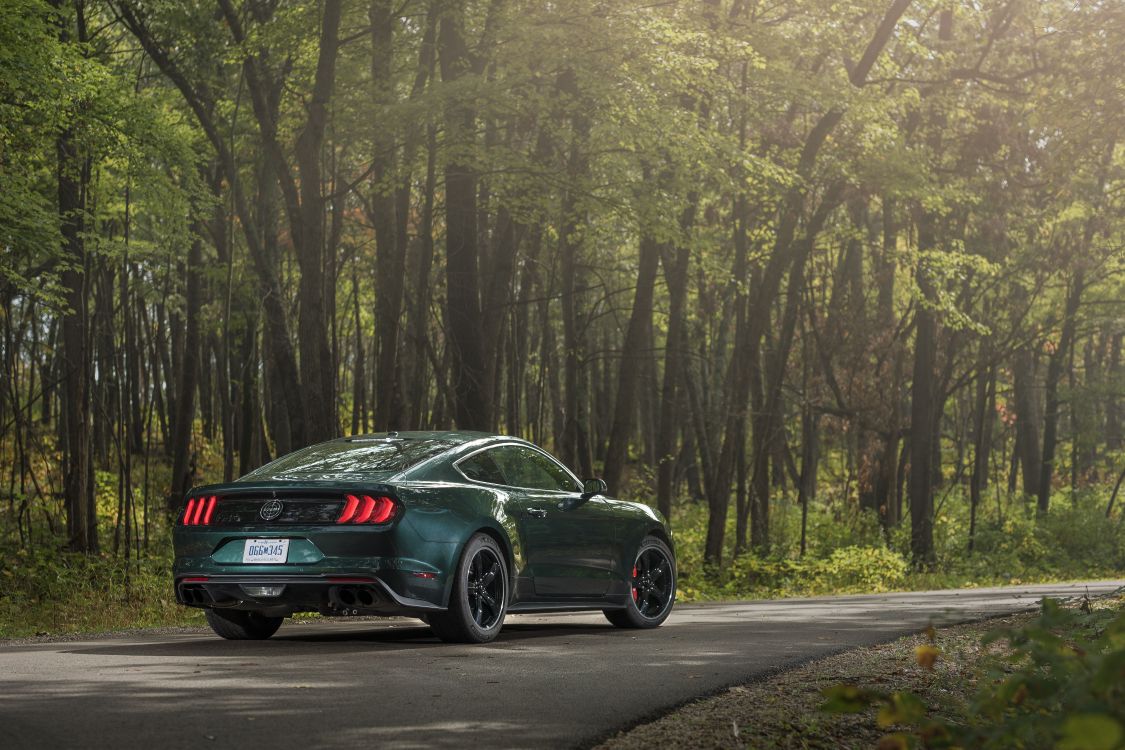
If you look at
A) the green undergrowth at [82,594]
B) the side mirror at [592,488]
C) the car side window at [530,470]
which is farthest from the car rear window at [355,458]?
the green undergrowth at [82,594]

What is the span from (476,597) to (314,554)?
131cm

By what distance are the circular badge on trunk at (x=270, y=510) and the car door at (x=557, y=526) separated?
186cm

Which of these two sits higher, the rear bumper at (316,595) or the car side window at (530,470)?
the car side window at (530,470)

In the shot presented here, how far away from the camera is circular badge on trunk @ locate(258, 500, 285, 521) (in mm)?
9367

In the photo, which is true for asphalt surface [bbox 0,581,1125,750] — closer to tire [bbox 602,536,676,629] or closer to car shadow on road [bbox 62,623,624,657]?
car shadow on road [bbox 62,623,624,657]

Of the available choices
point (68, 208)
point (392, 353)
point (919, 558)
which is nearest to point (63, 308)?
point (68, 208)

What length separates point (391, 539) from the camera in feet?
30.2

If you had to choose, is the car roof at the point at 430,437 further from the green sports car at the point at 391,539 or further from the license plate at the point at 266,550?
the license plate at the point at 266,550

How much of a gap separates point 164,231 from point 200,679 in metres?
17.8

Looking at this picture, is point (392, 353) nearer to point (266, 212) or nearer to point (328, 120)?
point (328, 120)

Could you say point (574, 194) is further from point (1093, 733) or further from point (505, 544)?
point (1093, 733)

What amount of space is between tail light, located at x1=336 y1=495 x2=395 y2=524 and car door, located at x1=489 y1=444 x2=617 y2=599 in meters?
1.41

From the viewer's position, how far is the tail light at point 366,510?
9.22 metres

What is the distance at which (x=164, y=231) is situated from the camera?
952 inches
